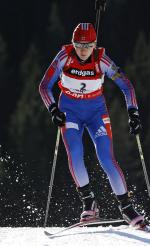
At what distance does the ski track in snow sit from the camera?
6215 millimetres

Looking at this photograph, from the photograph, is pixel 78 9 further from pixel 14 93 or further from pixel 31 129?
pixel 31 129

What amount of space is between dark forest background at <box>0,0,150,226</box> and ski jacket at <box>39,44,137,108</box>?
4.41 metres

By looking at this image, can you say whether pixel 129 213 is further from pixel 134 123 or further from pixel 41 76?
pixel 41 76

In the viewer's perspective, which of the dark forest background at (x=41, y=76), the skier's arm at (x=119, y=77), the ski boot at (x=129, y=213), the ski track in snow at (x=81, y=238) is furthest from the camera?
the dark forest background at (x=41, y=76)

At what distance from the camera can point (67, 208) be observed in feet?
48.0

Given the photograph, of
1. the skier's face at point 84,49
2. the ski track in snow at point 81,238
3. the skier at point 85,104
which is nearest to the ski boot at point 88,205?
the skier at point 85,104

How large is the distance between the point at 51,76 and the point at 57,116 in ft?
1.78

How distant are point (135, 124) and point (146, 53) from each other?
2730 inches

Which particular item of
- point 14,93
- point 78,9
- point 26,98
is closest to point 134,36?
point 78,9

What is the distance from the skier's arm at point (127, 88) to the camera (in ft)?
25.6

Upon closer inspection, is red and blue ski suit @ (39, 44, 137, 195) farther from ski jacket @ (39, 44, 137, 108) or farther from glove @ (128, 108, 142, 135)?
glove @ (128, 108, 142, 135)

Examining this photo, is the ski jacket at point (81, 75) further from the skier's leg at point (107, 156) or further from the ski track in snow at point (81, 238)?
the ski track in snow at point (81, 238)

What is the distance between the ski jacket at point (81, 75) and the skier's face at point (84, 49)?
8 cm

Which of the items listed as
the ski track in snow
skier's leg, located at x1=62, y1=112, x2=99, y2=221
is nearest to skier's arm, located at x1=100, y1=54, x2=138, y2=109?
skier's leg, located at x1=62, y1=112, x2=99, y2=221
